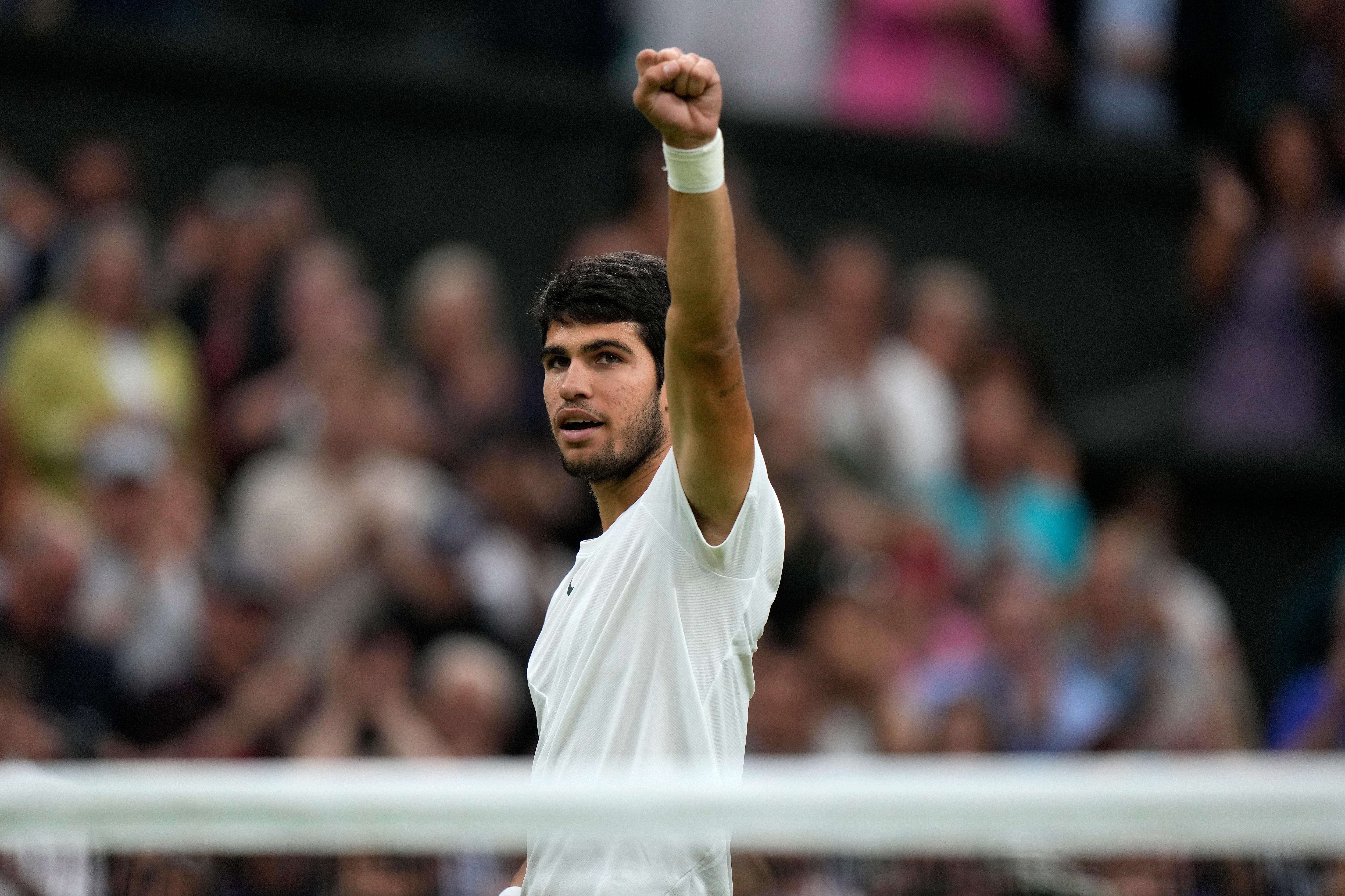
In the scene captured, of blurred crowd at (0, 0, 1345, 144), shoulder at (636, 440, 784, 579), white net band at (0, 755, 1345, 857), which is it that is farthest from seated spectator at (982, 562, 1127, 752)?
shoulder at (636, 440, 784, 579)

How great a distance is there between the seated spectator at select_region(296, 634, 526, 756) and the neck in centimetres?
405

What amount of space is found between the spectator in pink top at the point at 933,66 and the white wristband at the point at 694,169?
341 inches

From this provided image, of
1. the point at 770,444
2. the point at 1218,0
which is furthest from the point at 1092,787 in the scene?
the point at 1218,0

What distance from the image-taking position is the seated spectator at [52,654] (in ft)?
24.2

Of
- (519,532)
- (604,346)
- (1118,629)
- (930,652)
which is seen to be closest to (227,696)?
(519,532)

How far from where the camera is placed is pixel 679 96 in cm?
356

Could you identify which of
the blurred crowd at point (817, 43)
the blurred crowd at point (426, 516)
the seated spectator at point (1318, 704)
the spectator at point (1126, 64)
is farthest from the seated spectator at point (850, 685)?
the spectator at point (1126, 64)

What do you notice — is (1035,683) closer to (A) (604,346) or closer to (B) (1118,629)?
(B) (1118,629)

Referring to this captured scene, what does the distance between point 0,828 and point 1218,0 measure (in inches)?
480

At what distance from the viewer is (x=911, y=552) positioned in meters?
9.55

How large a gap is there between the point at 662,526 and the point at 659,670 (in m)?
0.30

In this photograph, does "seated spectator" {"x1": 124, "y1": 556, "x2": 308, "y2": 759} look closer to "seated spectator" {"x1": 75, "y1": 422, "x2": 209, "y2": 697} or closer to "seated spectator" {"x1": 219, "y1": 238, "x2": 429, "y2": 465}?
"seated spectator" {"x1": 75, "y1": 422, "x2": 209, "y2": 697}

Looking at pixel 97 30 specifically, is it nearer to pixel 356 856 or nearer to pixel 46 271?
pixel 46 271

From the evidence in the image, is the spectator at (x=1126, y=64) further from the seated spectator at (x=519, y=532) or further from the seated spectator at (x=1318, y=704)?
the seated spectator at (x=519, y=532)
